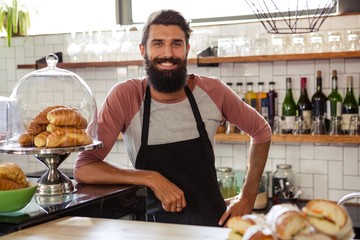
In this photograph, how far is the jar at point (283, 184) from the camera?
12.0ft

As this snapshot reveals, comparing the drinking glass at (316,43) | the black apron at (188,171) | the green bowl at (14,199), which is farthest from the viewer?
the drinking glass at (316,43)

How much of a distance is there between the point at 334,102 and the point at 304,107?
0.19m

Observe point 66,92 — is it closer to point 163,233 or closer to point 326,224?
point 163,233

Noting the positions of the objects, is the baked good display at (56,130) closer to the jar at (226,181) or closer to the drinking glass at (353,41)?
the jar at (226,181)

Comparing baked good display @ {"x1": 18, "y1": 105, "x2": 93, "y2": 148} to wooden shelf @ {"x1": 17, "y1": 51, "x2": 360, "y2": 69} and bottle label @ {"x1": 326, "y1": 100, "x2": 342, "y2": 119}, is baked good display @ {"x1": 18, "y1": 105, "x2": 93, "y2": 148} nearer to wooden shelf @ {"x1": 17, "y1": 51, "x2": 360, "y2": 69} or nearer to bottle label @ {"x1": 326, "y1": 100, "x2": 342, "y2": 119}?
wooden shelf @ {"x1": 17, "y1": 51, "x2": 360, "y2": 69}

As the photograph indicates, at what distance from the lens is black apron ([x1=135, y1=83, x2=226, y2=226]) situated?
2494 millimetres

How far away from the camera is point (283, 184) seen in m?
3.68

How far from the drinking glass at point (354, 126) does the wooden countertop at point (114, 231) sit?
208 cm

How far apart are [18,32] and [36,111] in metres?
2.33

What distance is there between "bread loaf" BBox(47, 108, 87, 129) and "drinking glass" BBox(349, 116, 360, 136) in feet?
6.27

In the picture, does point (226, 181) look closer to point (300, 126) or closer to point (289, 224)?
point (300, 126)

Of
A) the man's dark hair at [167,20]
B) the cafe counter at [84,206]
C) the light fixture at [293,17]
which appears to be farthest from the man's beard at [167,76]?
the cafe counter at [84,206]

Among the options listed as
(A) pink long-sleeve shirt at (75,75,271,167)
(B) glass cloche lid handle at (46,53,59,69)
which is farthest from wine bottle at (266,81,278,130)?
(B) glass cloche lid handle at (46,53,59,69)

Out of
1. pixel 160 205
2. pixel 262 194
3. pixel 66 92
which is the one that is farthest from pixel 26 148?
pixel 262 194
